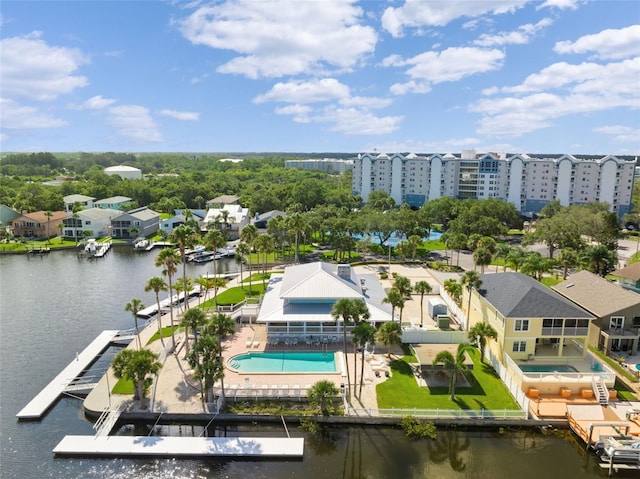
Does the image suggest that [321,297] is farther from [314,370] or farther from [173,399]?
[173,399]

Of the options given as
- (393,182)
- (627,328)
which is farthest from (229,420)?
(393,182)

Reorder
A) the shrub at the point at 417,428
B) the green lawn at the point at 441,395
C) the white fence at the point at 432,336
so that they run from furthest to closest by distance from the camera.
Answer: the white fence at the point at 432,336 < the green lawn at the point at 441,395 < the shrub at the point at 417,428

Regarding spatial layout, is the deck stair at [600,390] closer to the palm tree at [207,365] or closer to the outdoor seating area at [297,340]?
the outdoor seating area at [297,340]

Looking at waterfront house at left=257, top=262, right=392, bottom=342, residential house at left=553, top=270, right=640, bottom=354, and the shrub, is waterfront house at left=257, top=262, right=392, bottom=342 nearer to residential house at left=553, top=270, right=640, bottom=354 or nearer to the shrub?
the shrub

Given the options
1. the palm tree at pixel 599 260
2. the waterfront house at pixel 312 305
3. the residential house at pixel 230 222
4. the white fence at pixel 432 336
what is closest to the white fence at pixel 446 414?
the waterfront house at pixel 312 305

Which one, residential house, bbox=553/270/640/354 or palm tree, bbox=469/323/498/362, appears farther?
residential house, bbox=553/270/640/354

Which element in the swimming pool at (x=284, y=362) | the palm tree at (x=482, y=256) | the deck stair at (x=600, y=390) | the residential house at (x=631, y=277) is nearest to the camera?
the deck stair at (x=600, y=390)

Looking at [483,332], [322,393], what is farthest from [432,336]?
[322,393]

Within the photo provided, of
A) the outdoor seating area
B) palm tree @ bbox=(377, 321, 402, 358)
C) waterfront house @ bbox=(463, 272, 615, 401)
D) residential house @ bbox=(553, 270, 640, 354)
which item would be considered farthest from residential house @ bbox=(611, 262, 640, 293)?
the outdoor seating area
